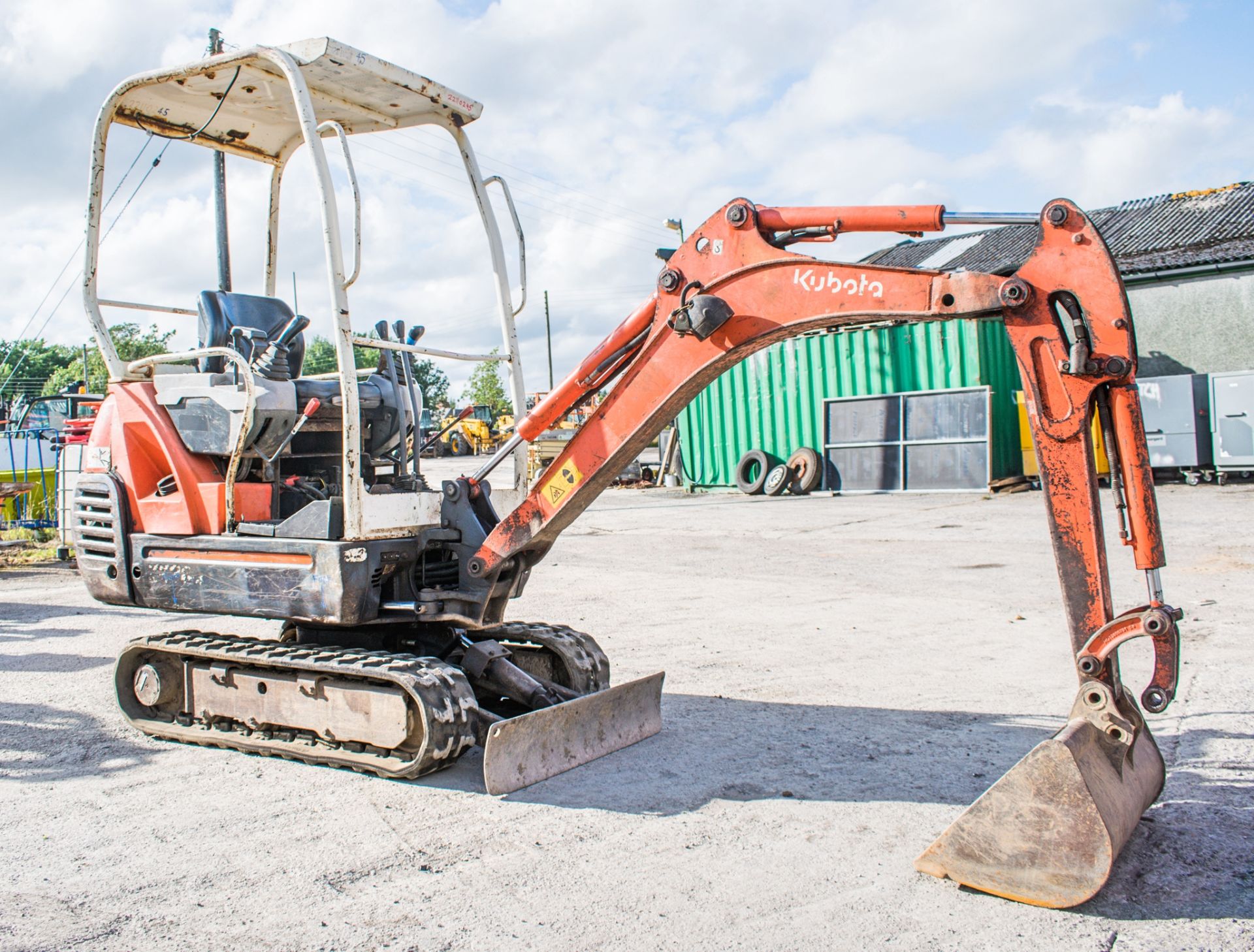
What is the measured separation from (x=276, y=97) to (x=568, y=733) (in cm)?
383

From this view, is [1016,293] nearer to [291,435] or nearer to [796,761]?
[796,761]

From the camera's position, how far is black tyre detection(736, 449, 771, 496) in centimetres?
2256

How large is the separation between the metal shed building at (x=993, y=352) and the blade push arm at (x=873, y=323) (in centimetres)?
1562

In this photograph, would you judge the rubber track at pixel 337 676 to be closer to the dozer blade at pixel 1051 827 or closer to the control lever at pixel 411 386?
the control lever at pixel 411 386

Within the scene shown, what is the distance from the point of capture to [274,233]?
23.5 ft

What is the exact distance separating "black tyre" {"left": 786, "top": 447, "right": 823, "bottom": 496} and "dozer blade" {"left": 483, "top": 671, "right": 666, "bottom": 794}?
Result: 53.3ft

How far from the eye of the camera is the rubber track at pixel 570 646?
19.3 feet

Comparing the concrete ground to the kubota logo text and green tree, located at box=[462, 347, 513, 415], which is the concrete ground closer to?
the kubota logo text

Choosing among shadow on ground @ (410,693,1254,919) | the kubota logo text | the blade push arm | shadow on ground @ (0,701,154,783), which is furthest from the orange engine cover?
the kubota logo text

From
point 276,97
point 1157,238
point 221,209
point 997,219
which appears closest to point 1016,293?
point 997,219

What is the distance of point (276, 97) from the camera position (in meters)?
6.11

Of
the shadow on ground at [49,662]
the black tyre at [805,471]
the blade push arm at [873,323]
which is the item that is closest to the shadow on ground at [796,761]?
the blade push arm at [873,323]

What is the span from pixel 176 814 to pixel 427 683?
3.90ft

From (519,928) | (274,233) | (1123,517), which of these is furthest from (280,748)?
(1123,517)
